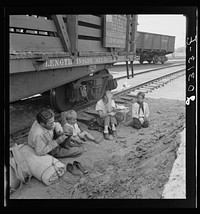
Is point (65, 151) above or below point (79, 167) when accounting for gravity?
above

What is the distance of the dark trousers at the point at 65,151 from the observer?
3.49 m

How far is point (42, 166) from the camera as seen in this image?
313 centimetres

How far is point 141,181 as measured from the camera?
3.11 meters

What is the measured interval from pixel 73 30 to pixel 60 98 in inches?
64.9

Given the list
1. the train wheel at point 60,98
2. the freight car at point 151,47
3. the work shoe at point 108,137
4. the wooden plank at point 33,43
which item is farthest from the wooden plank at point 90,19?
the freight car at point 151,47

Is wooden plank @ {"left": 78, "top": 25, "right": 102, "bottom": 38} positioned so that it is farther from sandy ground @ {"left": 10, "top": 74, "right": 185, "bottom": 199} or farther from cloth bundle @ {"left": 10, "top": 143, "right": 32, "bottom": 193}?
cloth bundle @ {"left": 10, "top": 143, "right": 32, "bottom": 193}

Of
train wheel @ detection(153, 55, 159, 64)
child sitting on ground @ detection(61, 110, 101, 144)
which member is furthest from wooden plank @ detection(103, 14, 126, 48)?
train wheel @ detection(153, 55, 159, 64)

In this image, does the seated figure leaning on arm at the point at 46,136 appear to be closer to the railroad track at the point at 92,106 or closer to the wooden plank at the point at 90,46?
the railroad track at the point at 92,106

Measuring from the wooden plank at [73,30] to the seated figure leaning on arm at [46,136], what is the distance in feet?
4.54

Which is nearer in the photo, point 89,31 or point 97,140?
point 97,140

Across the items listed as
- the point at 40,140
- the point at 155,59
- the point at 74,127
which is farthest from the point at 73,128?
the point at 155,59

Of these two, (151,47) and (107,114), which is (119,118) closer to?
(107,114)

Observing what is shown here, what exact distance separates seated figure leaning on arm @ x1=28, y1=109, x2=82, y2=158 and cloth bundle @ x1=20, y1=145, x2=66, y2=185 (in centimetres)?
7
